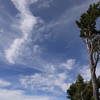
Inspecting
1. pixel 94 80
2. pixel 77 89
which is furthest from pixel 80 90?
pixel 94 80

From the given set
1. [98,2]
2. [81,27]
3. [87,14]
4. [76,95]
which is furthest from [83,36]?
[76,95]

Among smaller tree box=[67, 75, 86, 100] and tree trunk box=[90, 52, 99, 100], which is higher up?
smaller tree box=[67, 75, 86, 100]

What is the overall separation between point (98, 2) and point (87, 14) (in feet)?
6.28

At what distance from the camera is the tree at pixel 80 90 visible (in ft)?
165

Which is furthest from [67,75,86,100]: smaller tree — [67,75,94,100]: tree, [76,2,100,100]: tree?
[76,2,100,100]: tree

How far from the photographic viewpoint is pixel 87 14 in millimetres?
23609

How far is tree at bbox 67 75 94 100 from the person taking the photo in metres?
50.4

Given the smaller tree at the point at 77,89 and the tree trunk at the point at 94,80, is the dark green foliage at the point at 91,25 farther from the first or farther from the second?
the smaller tree at the point at 77,89

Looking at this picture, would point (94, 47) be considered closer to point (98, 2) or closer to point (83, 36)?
point (83, 36)

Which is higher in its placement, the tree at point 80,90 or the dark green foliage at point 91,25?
the tree at point 80,90

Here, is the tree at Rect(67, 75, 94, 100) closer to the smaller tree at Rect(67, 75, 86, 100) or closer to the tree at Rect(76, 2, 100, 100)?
the smaller tree at Rect(67, 75, 86, 100)

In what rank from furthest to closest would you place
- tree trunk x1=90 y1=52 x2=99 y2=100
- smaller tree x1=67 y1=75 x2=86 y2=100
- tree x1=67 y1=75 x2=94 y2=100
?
smaller tree x1=67 y1=75 x2=86 y2=100 < tree x1=67 y1=75 x2=94 y2=100 < tree trunk x1=90 y1=52 x2=99 y2=100

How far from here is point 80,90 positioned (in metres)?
51.6

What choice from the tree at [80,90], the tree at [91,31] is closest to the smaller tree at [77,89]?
the tree at [80,90]
